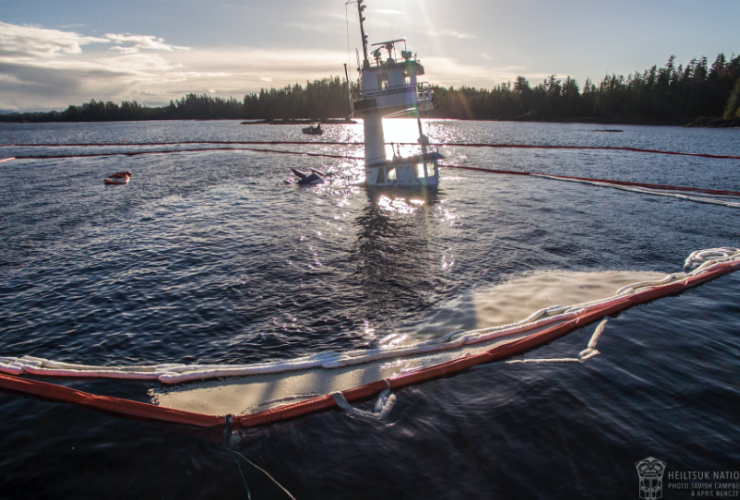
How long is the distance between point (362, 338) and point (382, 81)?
25.6 m

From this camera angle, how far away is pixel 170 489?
19.6ft

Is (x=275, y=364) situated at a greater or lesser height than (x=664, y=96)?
lesser

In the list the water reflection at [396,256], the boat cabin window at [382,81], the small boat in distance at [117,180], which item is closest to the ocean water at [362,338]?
the water reflection at [396,256]

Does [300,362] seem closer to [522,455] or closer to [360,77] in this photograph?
[522,455]

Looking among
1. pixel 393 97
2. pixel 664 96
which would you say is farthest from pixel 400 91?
pixel 664 96

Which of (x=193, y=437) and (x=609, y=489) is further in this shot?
(x=193, y=437)

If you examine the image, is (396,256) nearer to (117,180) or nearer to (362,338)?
(362,338)

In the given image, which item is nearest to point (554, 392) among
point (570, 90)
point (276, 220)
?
point (276, 220)

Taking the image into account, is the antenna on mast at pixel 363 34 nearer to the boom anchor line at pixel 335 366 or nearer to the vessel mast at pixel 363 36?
the vessel mast at pixel 363 36

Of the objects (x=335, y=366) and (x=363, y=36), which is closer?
(x=335, y=366)

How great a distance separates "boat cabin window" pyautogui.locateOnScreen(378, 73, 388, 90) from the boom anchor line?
80.3 ft

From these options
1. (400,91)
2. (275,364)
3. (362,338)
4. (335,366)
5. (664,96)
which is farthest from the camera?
(664,96)

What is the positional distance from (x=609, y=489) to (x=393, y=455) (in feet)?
11.2

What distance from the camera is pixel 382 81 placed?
3045 cm
